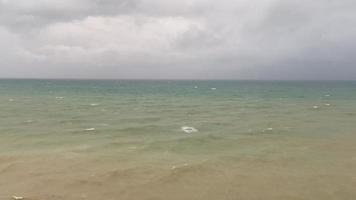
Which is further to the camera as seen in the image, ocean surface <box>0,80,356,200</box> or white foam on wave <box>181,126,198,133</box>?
white foam on wave <box>181,126,198,133</box>

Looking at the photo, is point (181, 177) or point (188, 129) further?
point (188, 129)

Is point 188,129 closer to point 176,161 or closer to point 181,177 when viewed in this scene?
point 176,161

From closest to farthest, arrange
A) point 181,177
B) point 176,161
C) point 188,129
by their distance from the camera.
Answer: point 181,177 < point 176,161 < point 188,129

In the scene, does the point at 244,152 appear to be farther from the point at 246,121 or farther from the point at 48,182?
the point at 246,121

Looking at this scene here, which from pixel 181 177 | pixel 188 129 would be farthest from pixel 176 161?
pixel 188 129

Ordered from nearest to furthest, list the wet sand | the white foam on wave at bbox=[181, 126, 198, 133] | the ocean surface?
the wet sand
the ocean surface
the white foam on wave at bbox=[181, 126, 198, 133]

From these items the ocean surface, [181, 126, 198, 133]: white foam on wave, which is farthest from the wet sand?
[181, 126, 198, 133]: white foam on wave

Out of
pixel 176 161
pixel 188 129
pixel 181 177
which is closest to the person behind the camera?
pixel 181 177

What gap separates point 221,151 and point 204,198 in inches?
321

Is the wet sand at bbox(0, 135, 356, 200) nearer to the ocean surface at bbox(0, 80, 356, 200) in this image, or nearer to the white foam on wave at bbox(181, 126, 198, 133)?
the ocean surface at bbox(0, 80, 356, 200)

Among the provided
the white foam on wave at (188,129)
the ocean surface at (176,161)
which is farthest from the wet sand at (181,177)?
the white foam on wave at (188,129)

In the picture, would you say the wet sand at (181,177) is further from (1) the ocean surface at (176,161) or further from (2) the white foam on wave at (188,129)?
(2) the white foam on wave at (188,129)

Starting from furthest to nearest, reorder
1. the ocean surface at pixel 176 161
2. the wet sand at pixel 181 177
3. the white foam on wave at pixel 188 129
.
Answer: the white foam on wave at pixel 188 129, the ocean surface at pixel 176 161, the wet sand at pixel 181 177

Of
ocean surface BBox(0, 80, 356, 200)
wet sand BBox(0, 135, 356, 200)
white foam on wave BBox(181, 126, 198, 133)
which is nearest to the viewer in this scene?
wet sand BBox(0, 135, 356, 200)
